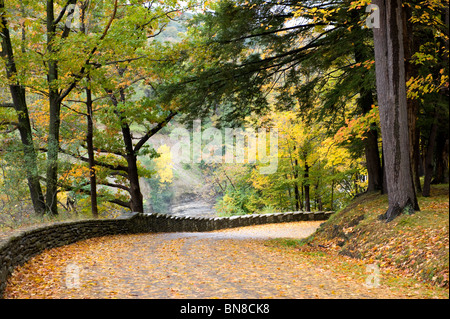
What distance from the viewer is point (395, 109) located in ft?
21.9

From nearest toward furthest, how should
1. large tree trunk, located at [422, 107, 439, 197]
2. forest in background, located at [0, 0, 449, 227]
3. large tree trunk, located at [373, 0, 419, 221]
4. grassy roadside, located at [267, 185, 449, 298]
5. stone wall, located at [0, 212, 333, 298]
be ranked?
grassy roadside, located at [267, 185, 449, 298] → stone wall, located at [0, 212, 333, 298] → large tree trunk, located at [373, 0, 419, 221] → large tree trunk, located at [422, 107, 439, 197] → forest in background, located at [0, 0, 449, 227]

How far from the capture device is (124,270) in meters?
6.09

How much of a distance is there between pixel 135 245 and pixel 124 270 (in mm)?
3421

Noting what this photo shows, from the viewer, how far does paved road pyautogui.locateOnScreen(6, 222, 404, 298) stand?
4.52 meters

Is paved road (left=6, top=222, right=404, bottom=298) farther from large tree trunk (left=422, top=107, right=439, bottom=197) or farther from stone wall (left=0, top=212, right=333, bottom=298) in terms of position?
large tree trunk (left=422, top=107, right=439, bottom=197)

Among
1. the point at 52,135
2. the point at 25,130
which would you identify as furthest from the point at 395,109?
the point at 25,130

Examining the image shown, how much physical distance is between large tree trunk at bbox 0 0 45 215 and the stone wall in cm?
215

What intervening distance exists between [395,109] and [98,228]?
8.99 m

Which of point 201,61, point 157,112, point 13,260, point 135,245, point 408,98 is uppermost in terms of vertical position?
point 201,61

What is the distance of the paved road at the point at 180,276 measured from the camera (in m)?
4.52

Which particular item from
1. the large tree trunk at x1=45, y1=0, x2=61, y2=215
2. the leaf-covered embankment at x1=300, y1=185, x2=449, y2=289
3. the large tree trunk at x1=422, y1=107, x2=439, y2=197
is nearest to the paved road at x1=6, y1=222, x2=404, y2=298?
the leaf-covered embankment at x1=300, y1=185, x2=449, y2=289

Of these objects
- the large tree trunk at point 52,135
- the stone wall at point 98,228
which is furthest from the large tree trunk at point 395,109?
the large tree trunk at point 52,135

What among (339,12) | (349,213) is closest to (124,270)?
(349,213)

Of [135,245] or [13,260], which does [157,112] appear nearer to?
[135,245]
